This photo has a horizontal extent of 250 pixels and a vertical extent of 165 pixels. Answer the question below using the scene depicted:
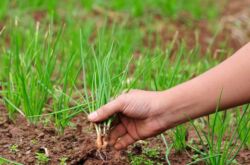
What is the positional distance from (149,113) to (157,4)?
4.27 metres

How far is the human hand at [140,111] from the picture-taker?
2.75 meters

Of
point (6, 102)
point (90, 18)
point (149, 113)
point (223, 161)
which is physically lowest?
point (223, 161)

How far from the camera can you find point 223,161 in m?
2.87

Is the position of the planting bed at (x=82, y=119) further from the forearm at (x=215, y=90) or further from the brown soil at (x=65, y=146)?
the forearm at (x=215, y=90)

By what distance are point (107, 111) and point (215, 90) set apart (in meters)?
0.45

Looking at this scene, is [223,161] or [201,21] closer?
[223,161]

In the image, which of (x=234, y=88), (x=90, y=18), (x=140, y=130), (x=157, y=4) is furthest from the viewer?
(x=157, y=4)

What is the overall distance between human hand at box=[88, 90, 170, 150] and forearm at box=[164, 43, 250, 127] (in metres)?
0.05

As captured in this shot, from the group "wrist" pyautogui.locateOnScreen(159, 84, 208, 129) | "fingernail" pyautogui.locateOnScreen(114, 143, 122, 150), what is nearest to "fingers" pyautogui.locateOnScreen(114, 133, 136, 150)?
"fingernail" pyautogui.locateOnScreen(114, 143, 122, 150)

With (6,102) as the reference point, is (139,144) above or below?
below

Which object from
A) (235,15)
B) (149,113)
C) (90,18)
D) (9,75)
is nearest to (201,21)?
(235,15)

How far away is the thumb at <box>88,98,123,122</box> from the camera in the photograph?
2.74 metres

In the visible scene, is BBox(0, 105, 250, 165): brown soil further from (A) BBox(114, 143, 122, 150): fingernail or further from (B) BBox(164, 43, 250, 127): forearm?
(B) BBox(164, 43, 250, 127): forearm

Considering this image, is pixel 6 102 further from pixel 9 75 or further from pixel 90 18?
pixel 90 18
